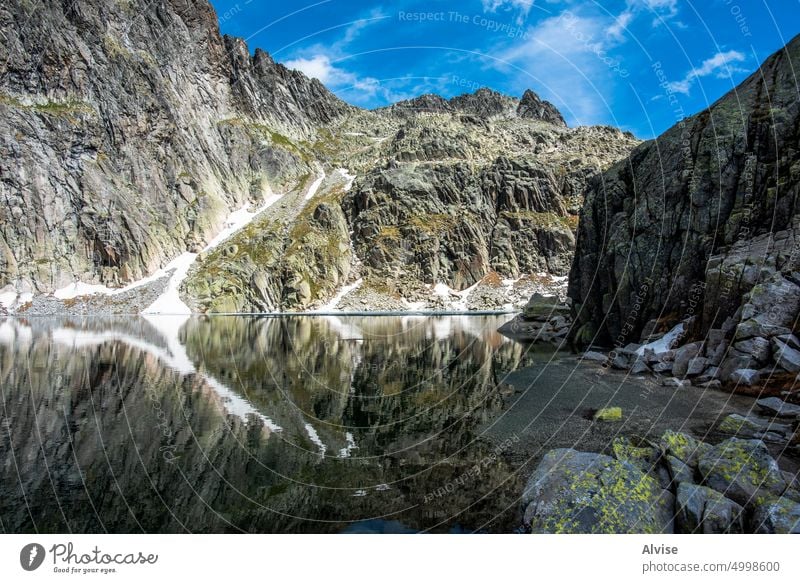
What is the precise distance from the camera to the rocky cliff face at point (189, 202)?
139 m

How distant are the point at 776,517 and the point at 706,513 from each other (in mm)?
1248

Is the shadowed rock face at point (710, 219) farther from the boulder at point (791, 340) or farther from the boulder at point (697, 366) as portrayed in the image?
the boulder at point (697, 366)

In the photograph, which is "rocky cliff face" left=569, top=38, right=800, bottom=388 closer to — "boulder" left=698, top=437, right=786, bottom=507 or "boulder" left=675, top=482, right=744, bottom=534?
"boulder" left=698, top=437, right=786, bottom=507

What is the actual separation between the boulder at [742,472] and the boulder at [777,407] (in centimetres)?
Result: 1117

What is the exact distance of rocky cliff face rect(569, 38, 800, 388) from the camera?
2867 cm

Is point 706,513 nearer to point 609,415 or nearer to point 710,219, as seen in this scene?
point 609,415

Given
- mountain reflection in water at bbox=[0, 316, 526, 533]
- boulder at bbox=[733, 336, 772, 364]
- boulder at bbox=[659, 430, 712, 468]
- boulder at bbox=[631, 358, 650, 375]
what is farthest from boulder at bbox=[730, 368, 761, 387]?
boulder at bbox=[659, 430, 712, 468]

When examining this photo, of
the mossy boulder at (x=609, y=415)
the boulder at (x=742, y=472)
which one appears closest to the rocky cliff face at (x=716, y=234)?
the mossy boulder at (x=609, y=415)

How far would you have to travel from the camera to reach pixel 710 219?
4081 cm

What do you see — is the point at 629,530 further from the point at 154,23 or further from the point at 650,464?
the point at 154,23

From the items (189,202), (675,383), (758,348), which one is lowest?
(675,383)

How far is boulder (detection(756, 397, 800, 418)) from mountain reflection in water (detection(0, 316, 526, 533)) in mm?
13243

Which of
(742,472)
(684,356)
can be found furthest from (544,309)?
(742,472)

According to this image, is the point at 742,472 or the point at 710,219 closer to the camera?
the point at 742,472
